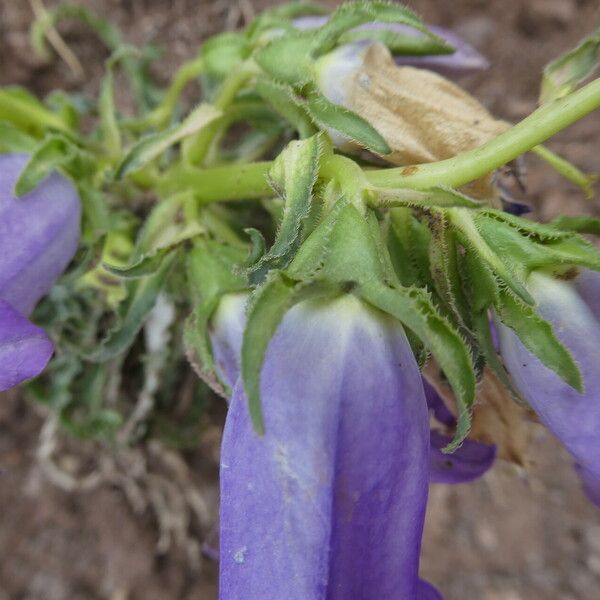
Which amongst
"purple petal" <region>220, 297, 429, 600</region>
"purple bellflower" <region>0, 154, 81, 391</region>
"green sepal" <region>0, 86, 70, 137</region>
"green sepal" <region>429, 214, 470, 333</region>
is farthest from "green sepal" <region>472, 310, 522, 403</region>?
"green sepal" <region>0, 86, 70, 137</region>

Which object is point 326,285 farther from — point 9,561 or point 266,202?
point 9,561

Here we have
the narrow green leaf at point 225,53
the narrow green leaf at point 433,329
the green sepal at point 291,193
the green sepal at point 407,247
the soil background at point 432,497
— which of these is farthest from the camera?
the soil background at point 432,497

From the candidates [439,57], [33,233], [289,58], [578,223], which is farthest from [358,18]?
[33,233]

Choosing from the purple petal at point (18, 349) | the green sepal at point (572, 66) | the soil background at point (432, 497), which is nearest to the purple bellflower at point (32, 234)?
the purple petal at point (18, 349)

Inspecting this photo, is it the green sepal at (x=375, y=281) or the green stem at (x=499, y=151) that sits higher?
the green stem at (x=499, y=151)

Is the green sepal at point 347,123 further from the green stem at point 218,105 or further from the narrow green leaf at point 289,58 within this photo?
the green stem at point 218,105

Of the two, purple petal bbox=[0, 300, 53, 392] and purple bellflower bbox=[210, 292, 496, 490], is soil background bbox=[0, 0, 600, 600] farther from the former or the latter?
purple petal bbox=[0, 300, 53, 392]

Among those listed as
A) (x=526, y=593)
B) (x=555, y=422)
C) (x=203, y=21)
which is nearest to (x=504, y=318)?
(x=555, y=422)
